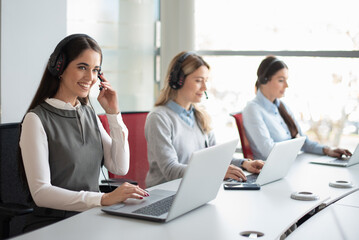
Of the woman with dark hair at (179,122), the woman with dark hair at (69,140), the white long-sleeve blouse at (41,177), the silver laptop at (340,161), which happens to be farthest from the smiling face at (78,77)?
the silver laptop at (340,161)

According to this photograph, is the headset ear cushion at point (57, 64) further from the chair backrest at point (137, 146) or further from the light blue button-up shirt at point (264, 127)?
the light blue button-up shirt at point (264, 127)

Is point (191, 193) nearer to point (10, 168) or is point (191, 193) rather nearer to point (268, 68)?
point (10, 168)

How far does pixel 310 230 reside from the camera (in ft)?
5.21

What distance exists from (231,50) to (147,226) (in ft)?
9.55

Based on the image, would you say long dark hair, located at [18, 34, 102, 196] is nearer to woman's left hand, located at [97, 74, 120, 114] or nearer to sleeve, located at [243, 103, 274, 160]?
woman's left hand, located at [97, 74, 120, 114]

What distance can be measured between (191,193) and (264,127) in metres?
1.66

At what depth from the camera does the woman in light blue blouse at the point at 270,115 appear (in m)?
3.15

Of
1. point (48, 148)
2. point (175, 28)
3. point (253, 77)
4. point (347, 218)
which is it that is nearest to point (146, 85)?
point (175, 28)

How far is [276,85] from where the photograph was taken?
3350mm

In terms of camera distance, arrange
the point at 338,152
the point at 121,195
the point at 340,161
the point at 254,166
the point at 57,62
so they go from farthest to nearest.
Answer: the point at 338,152 → the point at 340,161 → the point at 254,166 → the point at 57,62 → the point at 121,195

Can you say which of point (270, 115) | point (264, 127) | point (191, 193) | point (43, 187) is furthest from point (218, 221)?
point (270, 115)

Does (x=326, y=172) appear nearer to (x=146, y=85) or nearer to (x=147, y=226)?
(x=147, y=226)

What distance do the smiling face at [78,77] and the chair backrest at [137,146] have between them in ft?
2.17

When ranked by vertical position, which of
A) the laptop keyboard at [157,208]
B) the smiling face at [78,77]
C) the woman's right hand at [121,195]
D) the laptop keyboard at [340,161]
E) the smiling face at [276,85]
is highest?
the smiling face at [78,77]
